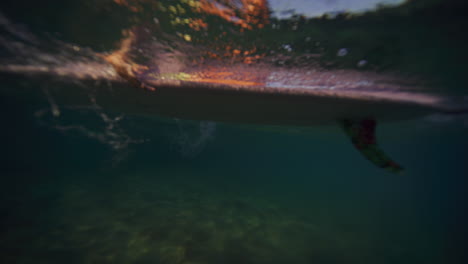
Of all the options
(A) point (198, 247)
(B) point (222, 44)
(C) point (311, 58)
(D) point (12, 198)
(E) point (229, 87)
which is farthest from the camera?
(D) point (12, 198)

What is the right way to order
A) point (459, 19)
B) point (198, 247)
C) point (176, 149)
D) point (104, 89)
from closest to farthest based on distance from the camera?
1. point (459, 19)
2. point (104, 89)
3. point (198, 247)
4. point (176, 149)

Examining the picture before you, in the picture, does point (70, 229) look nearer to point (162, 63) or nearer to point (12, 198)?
point (12, 198)

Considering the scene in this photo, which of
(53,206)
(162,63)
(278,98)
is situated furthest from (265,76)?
(53,206)

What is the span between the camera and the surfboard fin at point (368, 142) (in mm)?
4199

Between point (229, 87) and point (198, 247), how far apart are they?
22.6 ft

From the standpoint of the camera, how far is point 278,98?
5820 mm

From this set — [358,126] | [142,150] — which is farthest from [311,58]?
[142,150]

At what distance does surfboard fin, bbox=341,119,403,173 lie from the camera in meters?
4.20

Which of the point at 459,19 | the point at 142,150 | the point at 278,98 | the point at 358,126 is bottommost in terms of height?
the point at 142,150

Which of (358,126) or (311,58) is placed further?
(358,126)

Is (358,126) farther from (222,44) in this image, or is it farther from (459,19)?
(222,44)

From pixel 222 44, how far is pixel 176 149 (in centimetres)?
6163

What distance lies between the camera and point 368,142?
4898mm

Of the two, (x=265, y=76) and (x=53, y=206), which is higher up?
(x=265, y=76)
